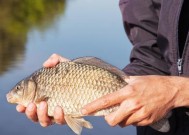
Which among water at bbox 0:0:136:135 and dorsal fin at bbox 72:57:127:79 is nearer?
dorsal fin at bbox 72:57:127:79

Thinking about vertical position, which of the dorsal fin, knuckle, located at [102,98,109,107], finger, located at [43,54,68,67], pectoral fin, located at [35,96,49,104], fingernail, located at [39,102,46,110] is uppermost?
finger, located at [43,54,68,67]

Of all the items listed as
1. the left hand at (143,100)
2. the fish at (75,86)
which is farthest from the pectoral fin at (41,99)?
the left hand at (143,100)

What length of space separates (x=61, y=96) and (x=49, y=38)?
1101cm

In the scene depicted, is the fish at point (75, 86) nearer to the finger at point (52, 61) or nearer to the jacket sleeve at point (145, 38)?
the finger at point (52, 61)

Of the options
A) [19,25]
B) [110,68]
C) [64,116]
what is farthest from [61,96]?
[19,25]

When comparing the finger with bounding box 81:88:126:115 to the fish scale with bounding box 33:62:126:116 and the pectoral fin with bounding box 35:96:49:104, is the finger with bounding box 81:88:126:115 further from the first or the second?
the pectoral fin with bounding box 35:96:49:104

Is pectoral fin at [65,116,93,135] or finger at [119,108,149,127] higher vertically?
finger at [119,108,149,127]

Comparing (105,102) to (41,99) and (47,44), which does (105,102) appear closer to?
(41,99)

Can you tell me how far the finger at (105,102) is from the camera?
1.68 m

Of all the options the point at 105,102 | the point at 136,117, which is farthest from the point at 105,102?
the point at 136,117

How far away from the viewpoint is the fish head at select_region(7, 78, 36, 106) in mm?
1975

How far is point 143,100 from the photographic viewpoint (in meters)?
1.65

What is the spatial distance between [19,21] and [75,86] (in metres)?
14.7

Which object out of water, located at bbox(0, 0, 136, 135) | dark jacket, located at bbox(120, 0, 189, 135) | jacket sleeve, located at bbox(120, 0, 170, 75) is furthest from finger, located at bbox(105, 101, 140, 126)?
water, located at bbox(0, 0, 136, 135)
